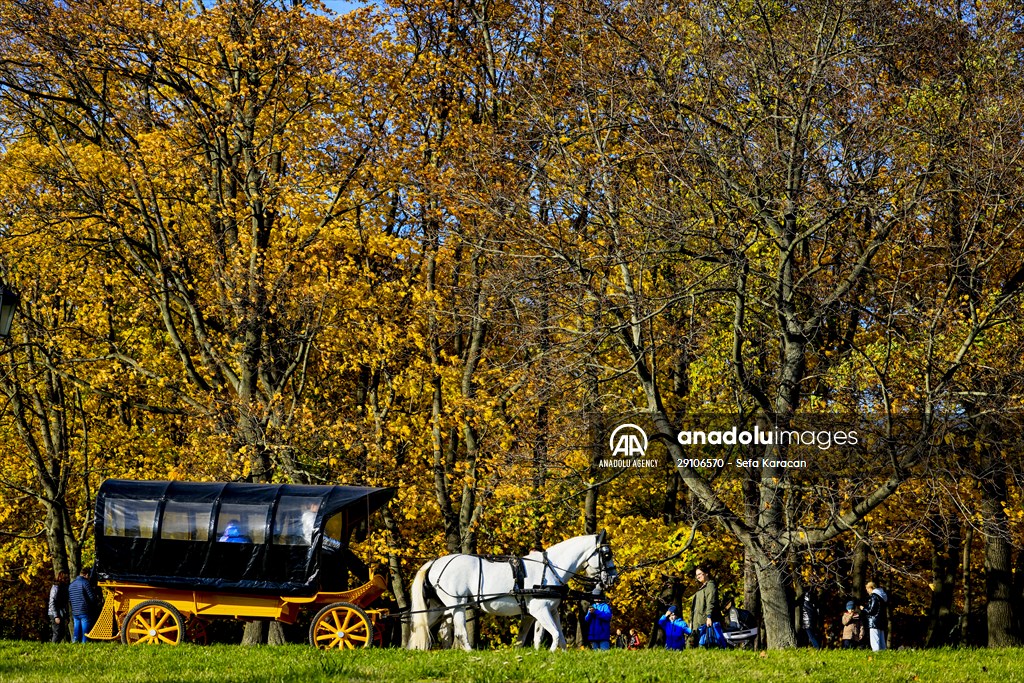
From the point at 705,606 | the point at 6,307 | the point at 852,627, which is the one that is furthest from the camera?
the point at 852,627

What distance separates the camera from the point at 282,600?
51.8 feet

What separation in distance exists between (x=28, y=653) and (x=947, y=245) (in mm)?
14309

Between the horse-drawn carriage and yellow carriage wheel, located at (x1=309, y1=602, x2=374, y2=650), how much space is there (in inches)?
3.3

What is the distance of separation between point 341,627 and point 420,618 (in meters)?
1.28

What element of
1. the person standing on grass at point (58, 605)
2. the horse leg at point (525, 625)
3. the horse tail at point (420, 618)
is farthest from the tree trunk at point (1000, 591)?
the person standing on grass at point (58, 605)

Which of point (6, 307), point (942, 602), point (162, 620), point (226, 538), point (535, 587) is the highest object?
point (6, 307)

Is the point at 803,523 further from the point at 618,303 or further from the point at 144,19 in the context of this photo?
the point at 144,19

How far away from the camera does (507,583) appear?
16.1 meters

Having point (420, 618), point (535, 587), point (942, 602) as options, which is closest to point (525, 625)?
point (535, 587)

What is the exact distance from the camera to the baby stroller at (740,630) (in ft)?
63.9

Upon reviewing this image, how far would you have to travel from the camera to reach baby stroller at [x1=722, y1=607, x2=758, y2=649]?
1948cm

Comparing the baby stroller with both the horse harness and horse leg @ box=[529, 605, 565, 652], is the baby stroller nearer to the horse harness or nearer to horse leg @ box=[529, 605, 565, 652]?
the horse harness

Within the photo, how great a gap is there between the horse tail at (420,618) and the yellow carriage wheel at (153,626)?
10.7 feet

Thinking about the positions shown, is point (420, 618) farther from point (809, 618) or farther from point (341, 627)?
point (809, 618)
